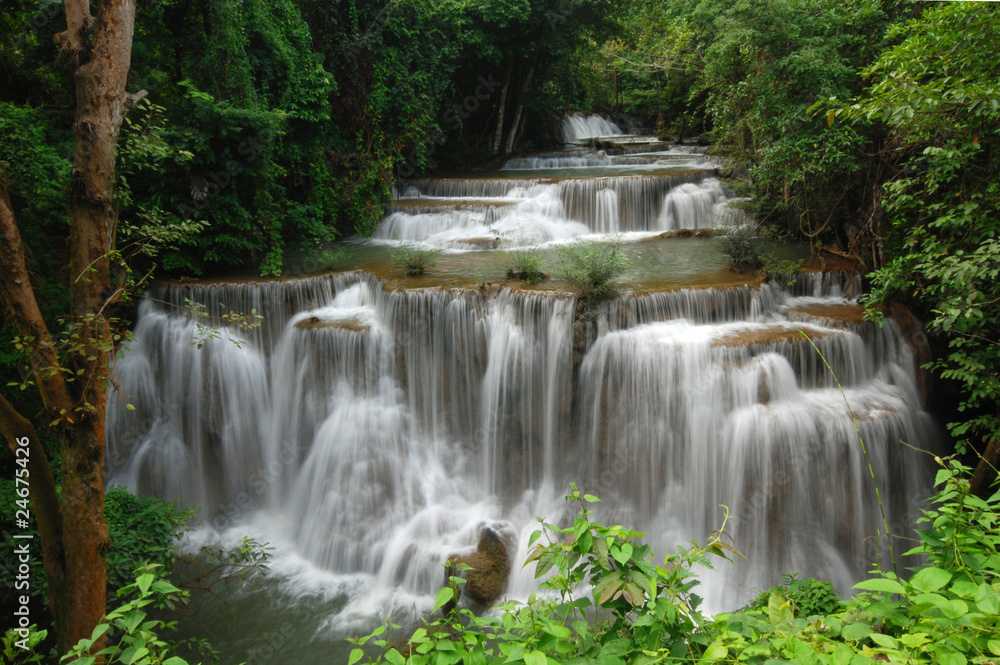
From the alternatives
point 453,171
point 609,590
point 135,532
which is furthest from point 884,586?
point 453,171

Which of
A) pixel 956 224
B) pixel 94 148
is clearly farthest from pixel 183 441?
pixel 956 224

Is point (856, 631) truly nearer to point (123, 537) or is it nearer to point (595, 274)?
point (595, 274)

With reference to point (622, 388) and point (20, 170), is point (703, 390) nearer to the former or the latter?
point (622, 388)

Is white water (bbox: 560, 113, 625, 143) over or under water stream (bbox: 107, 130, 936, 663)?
over

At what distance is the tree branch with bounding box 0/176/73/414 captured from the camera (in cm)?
380

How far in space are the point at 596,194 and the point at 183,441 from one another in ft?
29.4

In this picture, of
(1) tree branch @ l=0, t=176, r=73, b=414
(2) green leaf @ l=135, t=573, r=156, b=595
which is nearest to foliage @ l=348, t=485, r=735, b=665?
(2) green leaf @ l=135, t=573, r=156, b=595

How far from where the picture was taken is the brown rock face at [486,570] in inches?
245

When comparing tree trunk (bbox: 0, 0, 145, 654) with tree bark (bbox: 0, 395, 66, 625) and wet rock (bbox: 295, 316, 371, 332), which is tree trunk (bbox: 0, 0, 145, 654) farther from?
wet rock (bbox: 295, 316, 371, 332)

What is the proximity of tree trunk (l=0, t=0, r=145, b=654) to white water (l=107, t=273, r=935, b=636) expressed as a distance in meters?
2.76

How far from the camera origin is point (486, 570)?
21.0 ft

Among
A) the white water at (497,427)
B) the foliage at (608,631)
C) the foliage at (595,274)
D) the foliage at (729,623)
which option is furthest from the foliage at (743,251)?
→ the foliage at (608,631)

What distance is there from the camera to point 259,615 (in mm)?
6238

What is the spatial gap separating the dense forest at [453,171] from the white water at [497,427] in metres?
0.65
